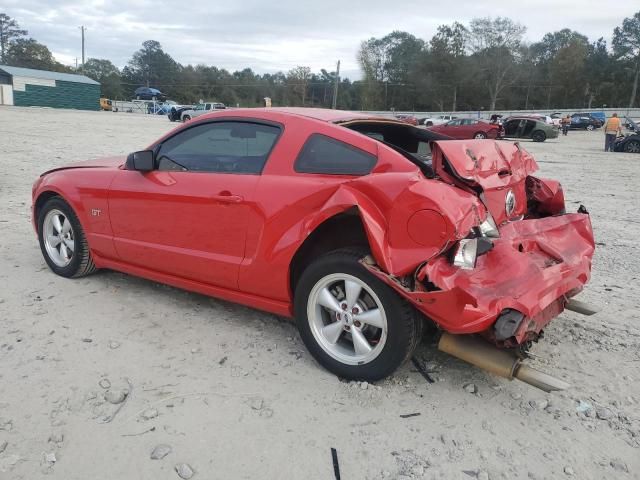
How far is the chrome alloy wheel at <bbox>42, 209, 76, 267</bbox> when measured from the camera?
179 inches

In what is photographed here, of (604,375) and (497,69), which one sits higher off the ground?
(497,69)

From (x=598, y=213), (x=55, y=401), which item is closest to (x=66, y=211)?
(x=55, y=401)

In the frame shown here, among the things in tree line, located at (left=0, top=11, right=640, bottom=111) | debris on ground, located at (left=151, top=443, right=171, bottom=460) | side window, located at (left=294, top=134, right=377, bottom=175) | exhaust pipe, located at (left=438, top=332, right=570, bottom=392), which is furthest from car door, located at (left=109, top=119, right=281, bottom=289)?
tree line, located at (left=0, top=11, right=640, bottom=111)

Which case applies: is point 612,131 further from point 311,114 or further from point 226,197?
point 226,197

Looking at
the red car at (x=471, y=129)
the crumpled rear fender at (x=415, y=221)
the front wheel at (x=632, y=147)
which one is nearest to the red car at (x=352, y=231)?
the crumpled rear fender at (x=415, y=221)

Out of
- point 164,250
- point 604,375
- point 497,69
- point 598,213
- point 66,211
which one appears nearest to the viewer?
point 604,375

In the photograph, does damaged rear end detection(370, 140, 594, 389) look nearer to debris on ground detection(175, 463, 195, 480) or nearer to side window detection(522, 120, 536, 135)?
debris on ground detection(175, 463, 195, 480)

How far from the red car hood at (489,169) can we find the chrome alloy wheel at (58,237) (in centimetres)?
320

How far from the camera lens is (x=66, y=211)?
446 cm

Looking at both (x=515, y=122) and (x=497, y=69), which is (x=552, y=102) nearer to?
(x=497, y=69)

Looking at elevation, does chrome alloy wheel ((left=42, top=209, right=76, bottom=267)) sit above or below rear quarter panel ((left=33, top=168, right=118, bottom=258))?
below

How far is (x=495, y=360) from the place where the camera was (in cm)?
277

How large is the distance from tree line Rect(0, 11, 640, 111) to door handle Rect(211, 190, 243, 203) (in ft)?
267

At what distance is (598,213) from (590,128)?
46.6 metres
